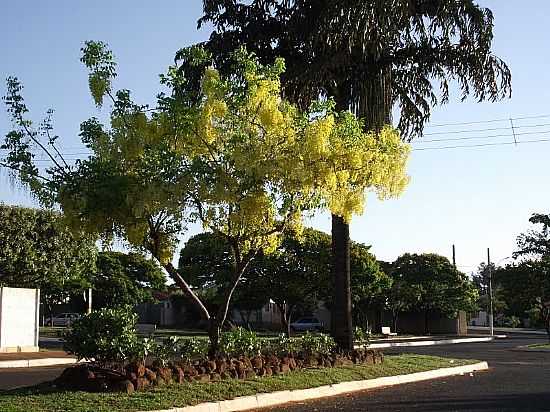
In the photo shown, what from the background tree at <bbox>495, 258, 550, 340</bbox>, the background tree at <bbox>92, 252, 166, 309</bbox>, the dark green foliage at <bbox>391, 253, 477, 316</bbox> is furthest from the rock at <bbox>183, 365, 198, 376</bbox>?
the dark green foliage at <bbox>391, 253, 477, 316</bbox>

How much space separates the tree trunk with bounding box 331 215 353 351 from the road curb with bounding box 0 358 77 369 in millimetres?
9931

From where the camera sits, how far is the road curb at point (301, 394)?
1276 cm

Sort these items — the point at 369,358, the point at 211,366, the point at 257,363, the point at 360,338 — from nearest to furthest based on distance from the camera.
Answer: the point at 211,366, the point at 257,363, the point at 369,358, the point at 360,338

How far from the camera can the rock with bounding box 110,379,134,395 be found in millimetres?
12688

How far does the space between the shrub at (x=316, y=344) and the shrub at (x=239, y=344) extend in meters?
1.82

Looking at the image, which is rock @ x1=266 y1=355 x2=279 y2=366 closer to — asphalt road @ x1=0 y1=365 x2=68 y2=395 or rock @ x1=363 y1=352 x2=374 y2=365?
rock @ x1=363 y1=352 x2=374 y2=365

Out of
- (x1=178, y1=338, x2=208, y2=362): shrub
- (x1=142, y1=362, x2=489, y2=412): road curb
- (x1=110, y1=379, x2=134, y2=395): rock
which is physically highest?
(x1=178, y1=338, x2=208, y2=362): shrub

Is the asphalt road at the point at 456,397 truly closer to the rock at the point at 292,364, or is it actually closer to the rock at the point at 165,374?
the rock at the point at 292,364

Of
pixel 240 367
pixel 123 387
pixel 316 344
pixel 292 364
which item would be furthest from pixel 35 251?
pixel 123 387

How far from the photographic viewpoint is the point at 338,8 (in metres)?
18.3

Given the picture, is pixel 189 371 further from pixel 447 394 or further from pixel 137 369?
pixel 447 394

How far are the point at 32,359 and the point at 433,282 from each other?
37795 millimetres

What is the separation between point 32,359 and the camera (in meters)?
24.5

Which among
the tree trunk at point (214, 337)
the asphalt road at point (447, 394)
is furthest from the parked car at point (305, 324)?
the tree trunk at point (214, 337)
